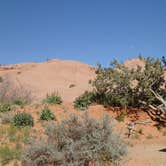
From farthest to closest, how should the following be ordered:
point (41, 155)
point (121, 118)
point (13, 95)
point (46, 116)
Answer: point (13, 95)
point (121, 118)
point (46, 116)
point (41, 155)

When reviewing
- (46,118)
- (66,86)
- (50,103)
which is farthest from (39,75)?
(46,118)

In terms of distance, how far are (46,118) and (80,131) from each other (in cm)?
814

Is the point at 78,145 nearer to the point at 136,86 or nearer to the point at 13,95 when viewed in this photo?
the point at 136,86

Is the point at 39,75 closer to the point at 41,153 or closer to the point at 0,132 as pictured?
the point at 0,132

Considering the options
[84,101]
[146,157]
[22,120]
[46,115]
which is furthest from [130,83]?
[146,157]

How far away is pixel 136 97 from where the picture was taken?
2069 centimetres

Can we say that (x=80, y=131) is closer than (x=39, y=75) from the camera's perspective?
Yes

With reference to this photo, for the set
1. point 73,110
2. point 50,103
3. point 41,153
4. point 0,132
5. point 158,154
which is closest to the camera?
point 41,153

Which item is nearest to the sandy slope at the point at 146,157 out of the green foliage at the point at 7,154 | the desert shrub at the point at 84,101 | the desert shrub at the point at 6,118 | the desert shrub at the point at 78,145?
the desert shrub at the point at 78,145

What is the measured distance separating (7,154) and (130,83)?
9728mm

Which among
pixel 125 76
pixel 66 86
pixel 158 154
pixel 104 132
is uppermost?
pixel 66 86

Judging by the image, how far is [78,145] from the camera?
28.8 ft

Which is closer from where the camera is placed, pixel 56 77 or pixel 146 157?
pixel 146 157

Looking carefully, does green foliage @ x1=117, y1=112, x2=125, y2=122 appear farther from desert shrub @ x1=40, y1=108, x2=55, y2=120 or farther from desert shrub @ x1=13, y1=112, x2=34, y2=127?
desert shrub @ x1=13, y1=112, x2=34, y2=127
